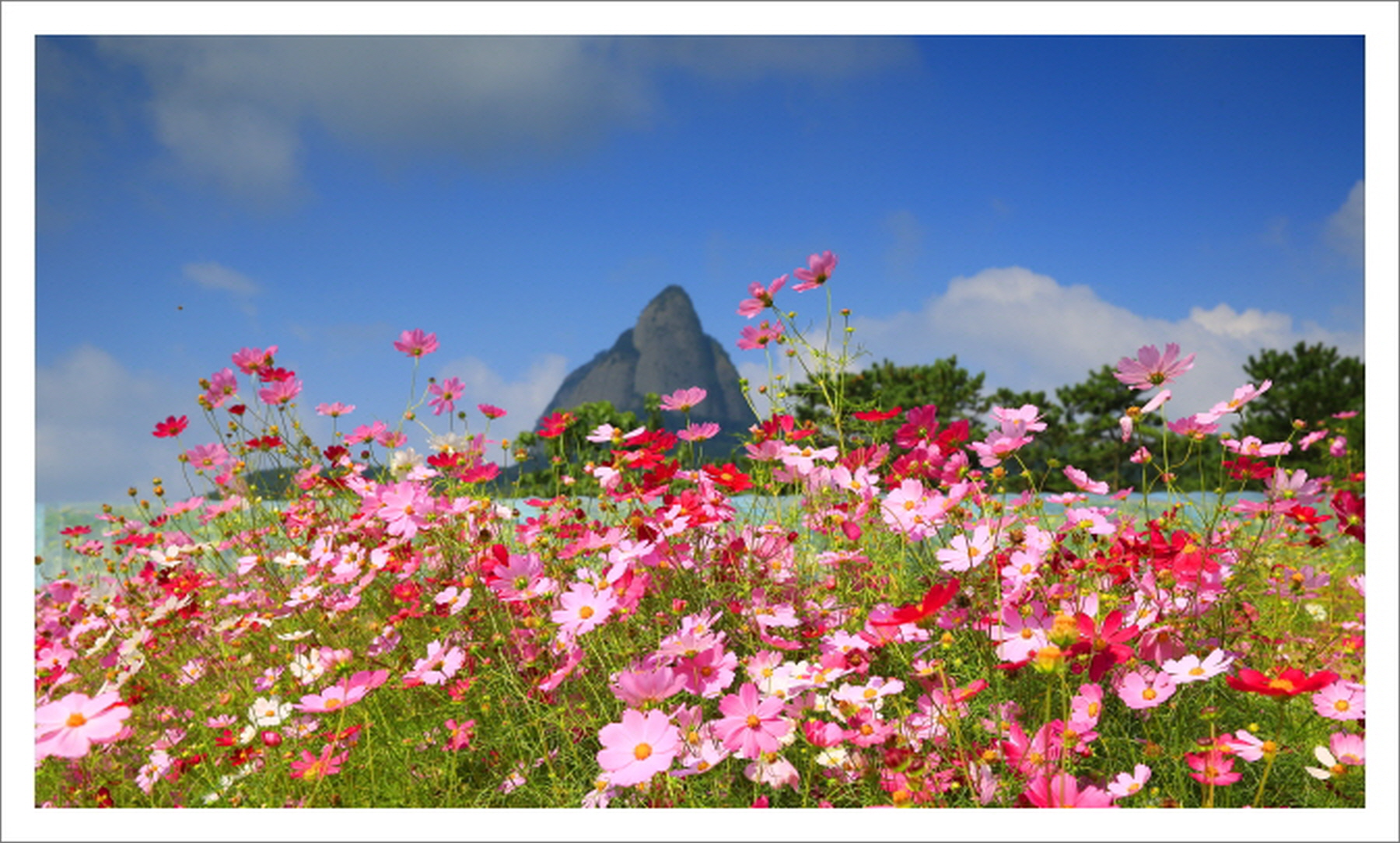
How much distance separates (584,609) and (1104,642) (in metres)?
0.61

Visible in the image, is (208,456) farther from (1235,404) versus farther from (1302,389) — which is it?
(1302,389)

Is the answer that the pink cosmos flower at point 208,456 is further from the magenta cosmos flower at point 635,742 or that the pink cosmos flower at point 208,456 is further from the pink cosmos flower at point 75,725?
the magenta cosmos flower at point 635,742

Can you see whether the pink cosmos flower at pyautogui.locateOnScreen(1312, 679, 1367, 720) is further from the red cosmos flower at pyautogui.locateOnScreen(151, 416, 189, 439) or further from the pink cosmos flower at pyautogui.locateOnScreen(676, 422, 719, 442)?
the red cosmos flower at pyautogui.locateOnScreen(151, 416, 189, 439)

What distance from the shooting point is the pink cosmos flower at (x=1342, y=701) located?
1038 millimetres

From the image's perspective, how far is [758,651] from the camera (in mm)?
1249

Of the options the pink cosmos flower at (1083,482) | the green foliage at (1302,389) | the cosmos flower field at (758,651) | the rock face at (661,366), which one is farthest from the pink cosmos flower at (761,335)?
the rock face at (661,366)

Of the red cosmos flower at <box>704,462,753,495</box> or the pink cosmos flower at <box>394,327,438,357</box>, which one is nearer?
the red cosmos flower at <box>704,462,753,495</box>

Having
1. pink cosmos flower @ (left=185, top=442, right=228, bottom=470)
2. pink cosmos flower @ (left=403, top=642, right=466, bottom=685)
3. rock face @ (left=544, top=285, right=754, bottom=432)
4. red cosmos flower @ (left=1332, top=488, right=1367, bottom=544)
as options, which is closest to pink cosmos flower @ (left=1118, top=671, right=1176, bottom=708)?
red cosmos flower @ (left=1332, top=488, right=1367, bottom=544)

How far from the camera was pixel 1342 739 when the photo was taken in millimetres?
1024

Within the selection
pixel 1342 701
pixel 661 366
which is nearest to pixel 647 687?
pixel 1342 701

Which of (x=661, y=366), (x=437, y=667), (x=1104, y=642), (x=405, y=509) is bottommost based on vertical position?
(x=437, y=667)

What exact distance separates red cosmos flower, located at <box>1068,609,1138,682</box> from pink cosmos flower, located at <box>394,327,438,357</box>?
4.60ft

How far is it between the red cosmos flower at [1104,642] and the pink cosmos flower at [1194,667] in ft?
0.22

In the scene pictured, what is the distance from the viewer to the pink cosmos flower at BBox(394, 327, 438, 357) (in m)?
1.82
